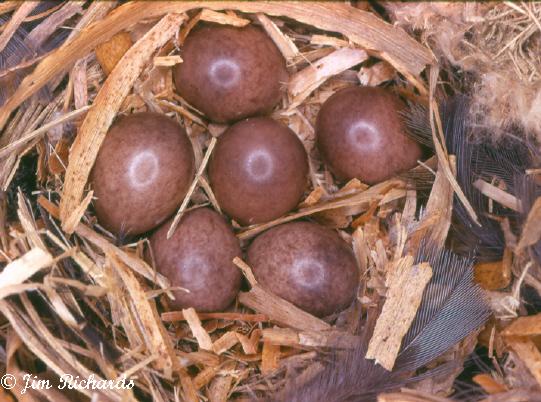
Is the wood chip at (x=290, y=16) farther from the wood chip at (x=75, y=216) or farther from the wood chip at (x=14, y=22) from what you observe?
the wood chip at (x=75, y=216)

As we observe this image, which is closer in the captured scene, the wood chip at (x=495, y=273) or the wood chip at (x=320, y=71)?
the wood chip at (x=495, y=273)

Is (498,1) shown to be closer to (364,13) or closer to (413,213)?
(364,13)

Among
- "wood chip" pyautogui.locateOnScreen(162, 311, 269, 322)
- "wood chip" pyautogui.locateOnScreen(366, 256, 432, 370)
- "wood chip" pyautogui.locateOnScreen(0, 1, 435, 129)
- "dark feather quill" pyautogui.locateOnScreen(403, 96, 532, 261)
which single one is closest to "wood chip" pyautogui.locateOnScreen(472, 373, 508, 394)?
"wood chip" pyautogui.locateOnScreen(366, 256, 432, 370)


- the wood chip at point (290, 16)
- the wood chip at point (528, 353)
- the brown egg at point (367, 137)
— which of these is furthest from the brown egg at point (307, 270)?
the wood chip at point (290, 16)

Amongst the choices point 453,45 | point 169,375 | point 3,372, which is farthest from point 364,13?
point 3,372

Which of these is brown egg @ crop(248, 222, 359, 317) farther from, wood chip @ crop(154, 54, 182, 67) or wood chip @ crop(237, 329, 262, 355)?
wood chip @ crop(154, 54, 182, 67)

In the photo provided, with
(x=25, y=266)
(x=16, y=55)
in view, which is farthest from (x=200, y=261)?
(x=16, y=55)

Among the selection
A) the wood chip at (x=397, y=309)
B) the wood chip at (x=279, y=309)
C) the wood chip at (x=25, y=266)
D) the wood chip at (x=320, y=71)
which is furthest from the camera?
the wood chip at (x=320, y=71)
